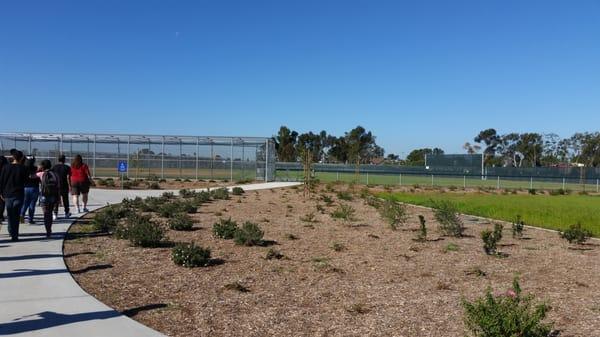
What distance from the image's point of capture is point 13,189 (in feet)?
33.0

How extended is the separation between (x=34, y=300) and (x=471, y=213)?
16.5 meters

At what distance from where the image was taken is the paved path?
5.18m

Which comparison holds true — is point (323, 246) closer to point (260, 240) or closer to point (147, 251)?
point (260, 240)

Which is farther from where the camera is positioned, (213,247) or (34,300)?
(213,247)

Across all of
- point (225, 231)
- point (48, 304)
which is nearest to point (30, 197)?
point (225, 231)

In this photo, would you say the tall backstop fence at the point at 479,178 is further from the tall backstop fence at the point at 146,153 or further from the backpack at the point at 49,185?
the backpack at the point at 49,185

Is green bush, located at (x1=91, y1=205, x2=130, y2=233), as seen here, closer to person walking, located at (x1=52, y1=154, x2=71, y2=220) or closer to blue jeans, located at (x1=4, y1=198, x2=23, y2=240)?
person walking, located at (x1=52, y1=154, x2=71, y2=220)

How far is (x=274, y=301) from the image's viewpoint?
21.7 feet

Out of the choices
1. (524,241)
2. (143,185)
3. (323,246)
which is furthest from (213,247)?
(143,185)

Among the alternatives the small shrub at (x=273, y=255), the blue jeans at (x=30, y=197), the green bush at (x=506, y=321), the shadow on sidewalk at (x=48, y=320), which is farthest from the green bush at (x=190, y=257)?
the blue jeans at (x=30, y=197)

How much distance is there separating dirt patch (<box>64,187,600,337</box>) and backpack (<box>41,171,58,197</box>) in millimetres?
1035

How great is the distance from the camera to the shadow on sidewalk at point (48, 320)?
5156 millimetres

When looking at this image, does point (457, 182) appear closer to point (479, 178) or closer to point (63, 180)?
point (479, 178)

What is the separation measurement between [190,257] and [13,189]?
→ 4.15 m
